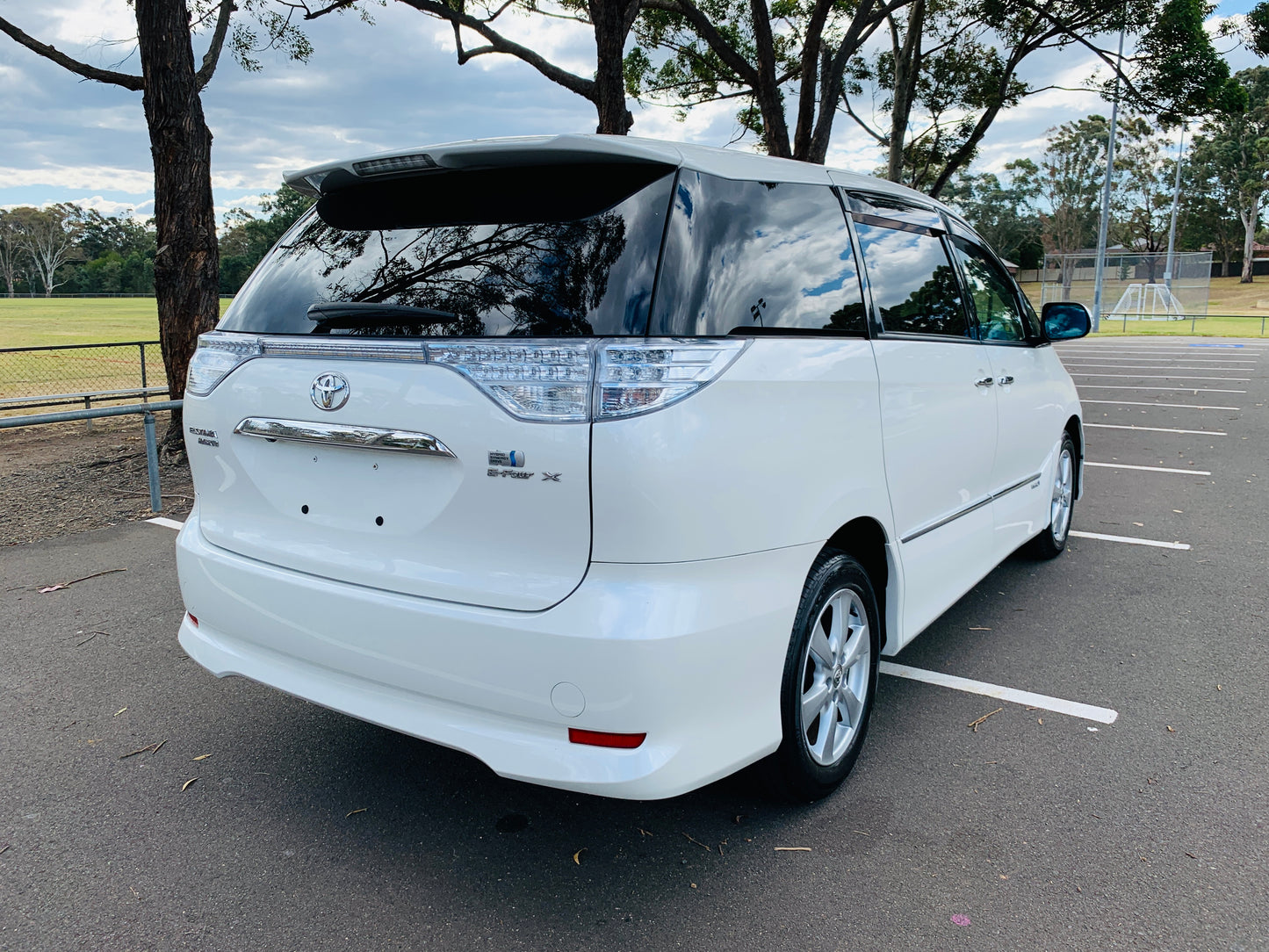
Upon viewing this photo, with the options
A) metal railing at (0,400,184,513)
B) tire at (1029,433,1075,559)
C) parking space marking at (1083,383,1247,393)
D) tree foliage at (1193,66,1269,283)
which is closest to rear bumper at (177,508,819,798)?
tire at (1029,433,1075,559)

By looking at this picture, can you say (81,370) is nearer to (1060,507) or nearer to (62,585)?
(62,585)

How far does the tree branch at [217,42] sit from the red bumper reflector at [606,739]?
11606 millimetres

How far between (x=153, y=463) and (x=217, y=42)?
25.3 feet

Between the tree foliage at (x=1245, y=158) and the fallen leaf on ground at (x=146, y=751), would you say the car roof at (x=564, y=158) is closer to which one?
the fallen leaf on ground at (x=146, y=751)

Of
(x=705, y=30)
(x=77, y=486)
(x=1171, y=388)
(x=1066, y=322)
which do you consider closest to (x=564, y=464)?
(x=1066, y=322)

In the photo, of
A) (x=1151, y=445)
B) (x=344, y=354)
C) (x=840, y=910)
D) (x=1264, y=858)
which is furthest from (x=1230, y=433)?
(x=344, y=354)

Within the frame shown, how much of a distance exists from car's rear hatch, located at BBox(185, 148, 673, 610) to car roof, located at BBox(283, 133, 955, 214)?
0.04m

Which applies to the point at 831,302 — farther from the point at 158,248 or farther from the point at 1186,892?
the point at 158,248

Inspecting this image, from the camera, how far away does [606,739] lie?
221 cm

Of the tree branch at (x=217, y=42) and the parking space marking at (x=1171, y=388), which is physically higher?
the tree branch at (x=217, y=42)

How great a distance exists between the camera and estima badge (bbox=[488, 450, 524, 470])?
2203 millimetres

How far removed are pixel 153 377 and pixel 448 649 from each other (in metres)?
16.9

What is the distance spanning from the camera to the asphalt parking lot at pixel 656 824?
237cm

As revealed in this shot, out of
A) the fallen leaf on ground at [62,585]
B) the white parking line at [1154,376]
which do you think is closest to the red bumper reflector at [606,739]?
the fallen leaf on ground at [62,585]
